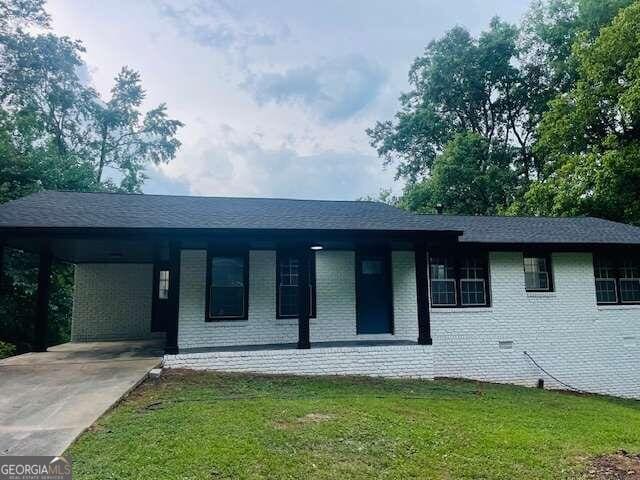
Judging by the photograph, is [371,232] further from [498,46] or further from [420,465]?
[498,46]

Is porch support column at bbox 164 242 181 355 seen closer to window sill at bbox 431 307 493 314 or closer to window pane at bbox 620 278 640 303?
window sill at bbox 431 307 493 314

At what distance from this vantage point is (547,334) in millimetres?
10094

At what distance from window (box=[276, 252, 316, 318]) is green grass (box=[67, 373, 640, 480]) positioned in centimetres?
245

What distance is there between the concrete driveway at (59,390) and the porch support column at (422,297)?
5.23m

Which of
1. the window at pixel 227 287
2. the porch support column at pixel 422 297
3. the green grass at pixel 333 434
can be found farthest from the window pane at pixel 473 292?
the window at pixel 227 287

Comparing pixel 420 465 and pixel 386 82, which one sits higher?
pixel 386 82

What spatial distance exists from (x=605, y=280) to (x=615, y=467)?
783 centimetres

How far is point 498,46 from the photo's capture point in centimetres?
2711

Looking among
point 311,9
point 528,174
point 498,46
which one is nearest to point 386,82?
point 498,46

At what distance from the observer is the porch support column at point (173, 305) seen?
7.80 metres

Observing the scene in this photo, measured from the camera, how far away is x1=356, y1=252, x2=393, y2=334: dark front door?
9.97 meters

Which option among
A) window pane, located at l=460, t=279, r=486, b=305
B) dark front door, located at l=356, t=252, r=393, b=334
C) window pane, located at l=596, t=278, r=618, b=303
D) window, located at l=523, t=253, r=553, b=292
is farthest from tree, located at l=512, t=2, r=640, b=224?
dark front door, located at l=356, t=252, r=393, b=334

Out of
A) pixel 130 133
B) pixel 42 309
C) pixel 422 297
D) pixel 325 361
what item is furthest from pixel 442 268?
pixel 130 133

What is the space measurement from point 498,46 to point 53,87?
25.9 metres
